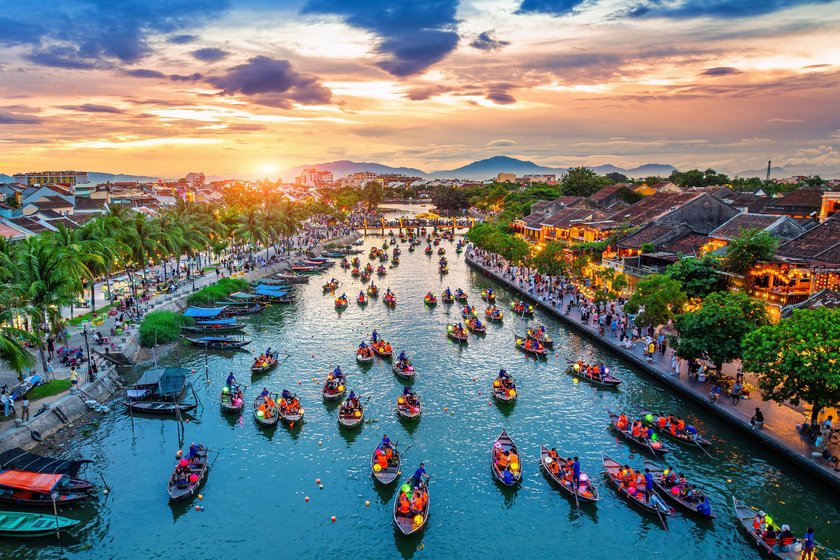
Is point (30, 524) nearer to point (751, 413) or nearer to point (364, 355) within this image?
point (364, 355)

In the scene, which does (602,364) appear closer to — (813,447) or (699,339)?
(699,339)

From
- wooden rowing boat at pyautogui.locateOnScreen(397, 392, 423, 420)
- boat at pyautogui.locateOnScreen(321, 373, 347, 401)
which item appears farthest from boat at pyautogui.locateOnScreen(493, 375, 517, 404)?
boat at pyautogui.locateOnScreen(321, 373, 347, 401)

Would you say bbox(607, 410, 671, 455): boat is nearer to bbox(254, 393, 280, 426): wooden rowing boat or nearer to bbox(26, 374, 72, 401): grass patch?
bbox(254, 393, 280, 426): wooden rowing boat

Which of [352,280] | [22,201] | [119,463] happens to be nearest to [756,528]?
[119,463]

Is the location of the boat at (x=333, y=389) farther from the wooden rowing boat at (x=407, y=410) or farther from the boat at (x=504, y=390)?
the boat at (x=504, y=390)

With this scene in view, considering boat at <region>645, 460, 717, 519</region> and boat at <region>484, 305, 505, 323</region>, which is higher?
boat at <region>484, 305, 505, 323</region>

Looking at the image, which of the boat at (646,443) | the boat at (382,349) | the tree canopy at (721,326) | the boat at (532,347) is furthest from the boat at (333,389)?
the tree canopy at (721,326)
